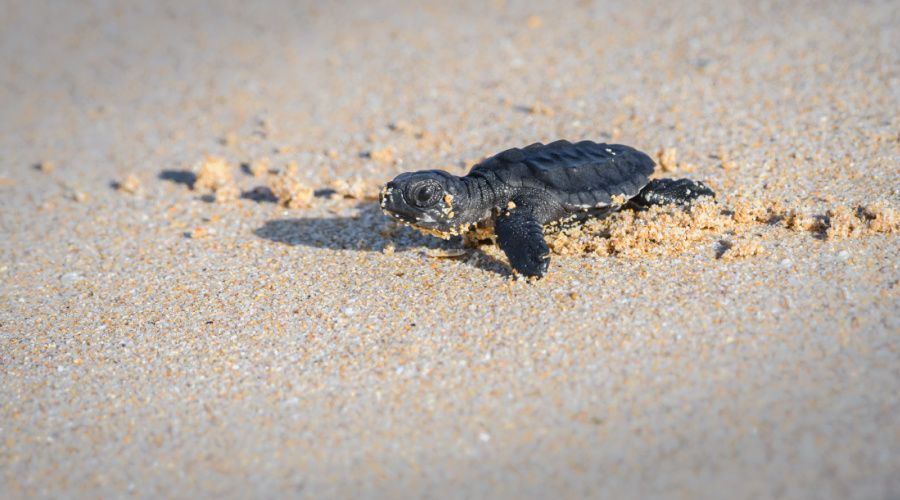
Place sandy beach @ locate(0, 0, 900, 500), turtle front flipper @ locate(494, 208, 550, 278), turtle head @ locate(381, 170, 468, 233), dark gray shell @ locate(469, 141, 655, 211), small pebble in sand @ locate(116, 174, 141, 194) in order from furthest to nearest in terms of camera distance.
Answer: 1. small pebble in sand @ locate(116, 174, 141, 194)
2. dark gray shell @ locate(469, 141, 655, 211)
3. turtle head @ locate(381, 170, 468, 233)
4. turtle front flipper @ locate(494, 208, 550, 278)
5. sandy beach @ locate(0, 0, 900, 500)

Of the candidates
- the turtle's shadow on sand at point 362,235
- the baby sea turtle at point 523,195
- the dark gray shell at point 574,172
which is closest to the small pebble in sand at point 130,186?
the turtle's shadow on sand at point 362,235

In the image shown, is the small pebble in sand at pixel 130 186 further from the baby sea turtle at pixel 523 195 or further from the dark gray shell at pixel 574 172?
the dark gray shell at pixel 574 172

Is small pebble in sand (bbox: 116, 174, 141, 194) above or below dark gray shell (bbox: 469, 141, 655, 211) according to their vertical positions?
below

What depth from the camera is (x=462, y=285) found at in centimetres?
337

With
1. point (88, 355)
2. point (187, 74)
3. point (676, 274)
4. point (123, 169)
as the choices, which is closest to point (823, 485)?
point (676, 274)

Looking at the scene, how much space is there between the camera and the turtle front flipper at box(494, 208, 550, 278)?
321 cm

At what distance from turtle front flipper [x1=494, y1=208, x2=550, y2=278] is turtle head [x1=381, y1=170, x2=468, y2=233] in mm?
276

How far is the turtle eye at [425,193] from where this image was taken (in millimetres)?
3304

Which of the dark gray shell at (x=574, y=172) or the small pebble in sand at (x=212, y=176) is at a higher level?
the dark gray shell at (x=574, y=172)

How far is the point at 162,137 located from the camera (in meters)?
5.76

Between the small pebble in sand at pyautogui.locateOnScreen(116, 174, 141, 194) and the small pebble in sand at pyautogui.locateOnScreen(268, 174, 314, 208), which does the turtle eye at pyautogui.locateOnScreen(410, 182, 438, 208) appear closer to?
the small pebble in sand at pyautogui.locateOnScreen(268, 174, 314, 208)

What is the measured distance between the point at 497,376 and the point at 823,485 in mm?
1310

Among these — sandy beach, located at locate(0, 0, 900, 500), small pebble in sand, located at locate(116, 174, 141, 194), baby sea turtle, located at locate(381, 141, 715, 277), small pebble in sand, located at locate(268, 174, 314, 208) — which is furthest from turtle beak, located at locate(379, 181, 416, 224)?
small pebble in sand, located at locate(116, 174, 141, 194)

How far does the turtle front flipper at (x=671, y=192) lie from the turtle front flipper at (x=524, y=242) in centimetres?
81
